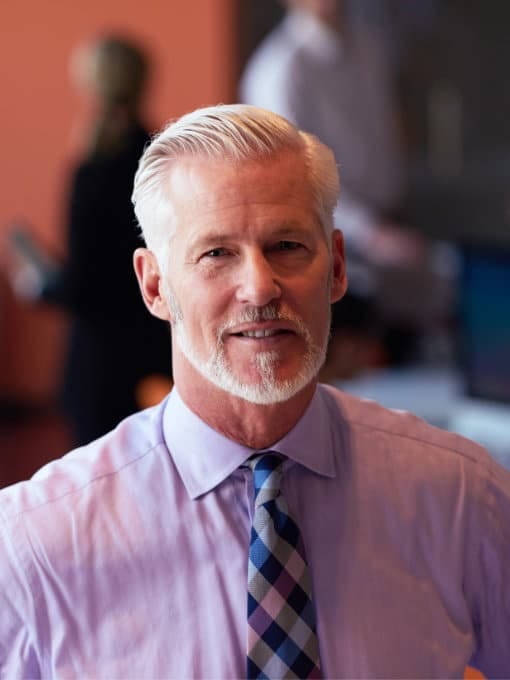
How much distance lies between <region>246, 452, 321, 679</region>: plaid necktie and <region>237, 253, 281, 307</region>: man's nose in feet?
0.65

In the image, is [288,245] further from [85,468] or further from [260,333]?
[85,468]

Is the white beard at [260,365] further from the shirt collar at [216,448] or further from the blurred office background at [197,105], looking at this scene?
the blurred office background at [197,105]

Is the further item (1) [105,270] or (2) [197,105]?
(2) [197,105]

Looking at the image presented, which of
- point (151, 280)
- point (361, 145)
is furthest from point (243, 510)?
point (361, 145)

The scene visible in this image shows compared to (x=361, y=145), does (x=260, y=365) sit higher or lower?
lower

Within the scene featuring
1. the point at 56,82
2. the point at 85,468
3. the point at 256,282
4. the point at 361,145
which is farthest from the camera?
the point at 56,82

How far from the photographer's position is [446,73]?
525 centimetres

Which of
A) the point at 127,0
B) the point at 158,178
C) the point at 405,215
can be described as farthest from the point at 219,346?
the point at 127,0

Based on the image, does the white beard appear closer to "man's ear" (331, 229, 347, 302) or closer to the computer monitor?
"man's ear" (331, 229, 347, 302)

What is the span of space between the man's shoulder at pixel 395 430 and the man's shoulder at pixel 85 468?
0.72 ft

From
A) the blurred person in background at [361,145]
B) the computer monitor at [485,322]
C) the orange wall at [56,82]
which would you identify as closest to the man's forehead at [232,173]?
the computer monitor at [485,322]

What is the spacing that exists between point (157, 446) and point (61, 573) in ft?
0.60

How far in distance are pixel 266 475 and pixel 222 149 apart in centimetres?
35

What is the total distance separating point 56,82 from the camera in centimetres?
558
